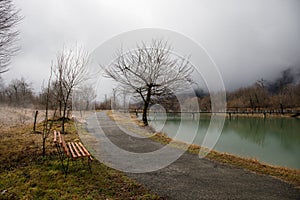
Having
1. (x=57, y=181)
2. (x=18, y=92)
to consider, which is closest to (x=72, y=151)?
(x=57, y=181)

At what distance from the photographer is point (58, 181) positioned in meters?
4.73

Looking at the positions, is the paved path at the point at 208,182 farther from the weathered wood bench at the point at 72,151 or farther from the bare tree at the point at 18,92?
the bare tree at the point at 18,92

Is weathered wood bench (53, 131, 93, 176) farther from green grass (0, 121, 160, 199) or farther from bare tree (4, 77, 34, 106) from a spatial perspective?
bare tree (4, 77, 34, 106)

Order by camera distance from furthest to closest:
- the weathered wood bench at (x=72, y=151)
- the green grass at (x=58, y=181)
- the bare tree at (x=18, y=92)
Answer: the bare tree at (x=18, y=92), the weathered wood bench at (x=72, y=151), the green grass at (x=58, y=181)

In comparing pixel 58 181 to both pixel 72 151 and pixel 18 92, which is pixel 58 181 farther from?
pixel 18 92

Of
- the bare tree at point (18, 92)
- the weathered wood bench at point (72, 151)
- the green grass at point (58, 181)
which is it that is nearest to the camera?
the green grass at point (58, 181)

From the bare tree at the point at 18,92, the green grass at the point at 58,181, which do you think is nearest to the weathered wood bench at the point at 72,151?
the green grass at the point at 58,181

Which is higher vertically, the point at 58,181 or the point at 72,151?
the point at 72,151

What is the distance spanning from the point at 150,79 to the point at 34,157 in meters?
11.5

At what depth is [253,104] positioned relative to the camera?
235 ft

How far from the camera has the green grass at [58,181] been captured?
162 inches

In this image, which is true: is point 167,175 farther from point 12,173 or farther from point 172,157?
point 12,173

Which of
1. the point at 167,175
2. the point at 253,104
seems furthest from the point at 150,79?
the point at 253,104

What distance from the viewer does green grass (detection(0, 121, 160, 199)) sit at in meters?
4.12
